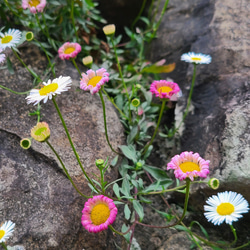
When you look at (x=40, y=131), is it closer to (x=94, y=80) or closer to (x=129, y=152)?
(x=94, y=80)

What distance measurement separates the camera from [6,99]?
1834 millimetres

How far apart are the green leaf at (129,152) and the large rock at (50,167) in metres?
0.07

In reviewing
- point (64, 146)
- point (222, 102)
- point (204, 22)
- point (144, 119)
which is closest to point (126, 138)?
point (144, 119)

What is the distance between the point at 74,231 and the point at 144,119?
2.87 feet

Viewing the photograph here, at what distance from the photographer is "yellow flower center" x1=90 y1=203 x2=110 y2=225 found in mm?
1289

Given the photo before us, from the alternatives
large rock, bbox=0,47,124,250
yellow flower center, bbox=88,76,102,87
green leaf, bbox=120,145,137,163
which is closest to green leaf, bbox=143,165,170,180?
green leaf, bbox=120,145,137,163

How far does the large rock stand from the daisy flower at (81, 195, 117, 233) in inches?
8.2

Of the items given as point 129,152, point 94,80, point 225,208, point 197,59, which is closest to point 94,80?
point 94,80

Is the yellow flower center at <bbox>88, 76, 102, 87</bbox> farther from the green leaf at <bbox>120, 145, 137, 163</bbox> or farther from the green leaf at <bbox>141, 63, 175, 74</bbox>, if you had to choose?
the green leaf at <bbox>141, 63, 175, 74</bbox>

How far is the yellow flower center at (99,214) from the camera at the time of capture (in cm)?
129

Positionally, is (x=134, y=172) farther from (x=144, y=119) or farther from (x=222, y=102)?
(x=222, y=102)

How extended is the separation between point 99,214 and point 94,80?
61cm

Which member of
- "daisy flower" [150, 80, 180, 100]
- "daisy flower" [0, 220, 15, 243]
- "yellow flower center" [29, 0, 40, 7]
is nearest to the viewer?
"daisy flower" [0, 220, 15, 243]

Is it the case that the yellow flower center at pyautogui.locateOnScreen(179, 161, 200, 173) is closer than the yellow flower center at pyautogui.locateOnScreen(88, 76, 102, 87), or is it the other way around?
the yellow flower center at pyautogui.locateOnScreen(179, 161, 200, 173)
